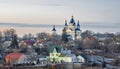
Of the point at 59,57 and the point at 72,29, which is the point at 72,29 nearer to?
the point at 72,29

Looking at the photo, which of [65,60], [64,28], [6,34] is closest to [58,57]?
[65,60]

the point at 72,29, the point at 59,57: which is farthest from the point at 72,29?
the point at 59,57

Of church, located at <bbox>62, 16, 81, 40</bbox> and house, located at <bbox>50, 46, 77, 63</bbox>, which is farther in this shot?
church, located at <bbox>62, 16, 81, 40</bbox>

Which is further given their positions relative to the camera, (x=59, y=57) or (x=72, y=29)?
(x=72, y=29)

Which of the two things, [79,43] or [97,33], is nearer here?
[79,43]

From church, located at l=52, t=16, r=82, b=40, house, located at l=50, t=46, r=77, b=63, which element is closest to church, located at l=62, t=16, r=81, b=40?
church, located at l=52, t=16, r=82, b=40

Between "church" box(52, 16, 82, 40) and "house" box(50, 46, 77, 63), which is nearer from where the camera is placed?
"house" box(50, 46, 77, 63)

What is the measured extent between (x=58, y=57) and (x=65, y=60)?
677 millimetres

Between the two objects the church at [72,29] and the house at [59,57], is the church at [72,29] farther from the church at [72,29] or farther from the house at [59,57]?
the house at [59,57]

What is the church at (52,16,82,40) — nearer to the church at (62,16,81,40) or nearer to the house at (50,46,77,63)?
the church at (62,16,81,40)

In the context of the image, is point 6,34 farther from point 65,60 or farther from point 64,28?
point 65,60

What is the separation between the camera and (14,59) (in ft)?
78.4

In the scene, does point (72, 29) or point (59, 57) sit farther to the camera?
point (72, 29)

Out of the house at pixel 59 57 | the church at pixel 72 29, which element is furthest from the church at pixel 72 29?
the house at pixel 59 57
